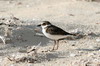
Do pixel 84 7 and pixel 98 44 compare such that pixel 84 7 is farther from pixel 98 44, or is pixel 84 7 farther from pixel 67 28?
pixel 98 44

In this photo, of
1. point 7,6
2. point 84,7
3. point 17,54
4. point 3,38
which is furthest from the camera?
point 7,6

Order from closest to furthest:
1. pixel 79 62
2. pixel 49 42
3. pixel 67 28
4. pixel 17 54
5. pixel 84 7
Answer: pixel 79 62, pixel 17 54, pixel 49 42, pixel 67 28, pixel 84 7

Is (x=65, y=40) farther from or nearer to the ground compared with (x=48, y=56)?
nearer to the ground

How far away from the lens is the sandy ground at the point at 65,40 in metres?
6.80

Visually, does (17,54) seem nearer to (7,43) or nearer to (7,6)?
(7,43)

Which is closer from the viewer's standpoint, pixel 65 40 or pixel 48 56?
pixel 48 56

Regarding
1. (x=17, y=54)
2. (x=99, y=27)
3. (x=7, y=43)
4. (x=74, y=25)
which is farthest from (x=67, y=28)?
(x=17, y=54)

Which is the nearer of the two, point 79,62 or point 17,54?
point 79,62

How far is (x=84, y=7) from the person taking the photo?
13.1m

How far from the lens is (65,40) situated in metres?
8.42

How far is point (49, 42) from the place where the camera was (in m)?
8.30

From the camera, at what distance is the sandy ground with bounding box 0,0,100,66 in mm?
6805

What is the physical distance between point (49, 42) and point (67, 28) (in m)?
1.21

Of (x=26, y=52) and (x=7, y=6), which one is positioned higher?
(x=26, y=52)
